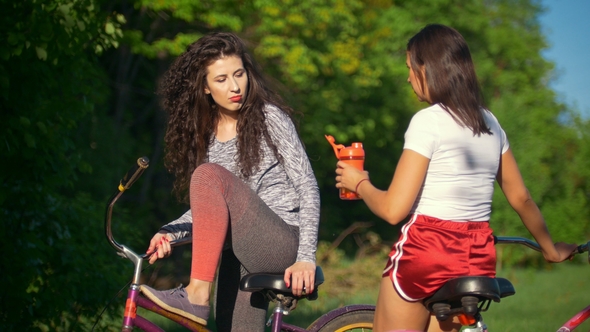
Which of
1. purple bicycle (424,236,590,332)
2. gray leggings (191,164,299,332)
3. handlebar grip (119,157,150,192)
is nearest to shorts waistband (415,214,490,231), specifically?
purple bicycle (424,236,590,332)

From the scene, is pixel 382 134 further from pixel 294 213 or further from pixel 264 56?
pixel 294 213

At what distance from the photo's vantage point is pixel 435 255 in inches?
108

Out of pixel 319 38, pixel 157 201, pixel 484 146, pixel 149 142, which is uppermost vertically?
pixel 319 38

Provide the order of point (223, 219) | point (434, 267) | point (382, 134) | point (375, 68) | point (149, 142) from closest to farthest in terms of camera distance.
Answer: point (434, 267), point (223, 219), point (149, 142), point (375, 68), point (382, 134)

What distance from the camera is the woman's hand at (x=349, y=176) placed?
2.92 meters

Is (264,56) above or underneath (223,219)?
above

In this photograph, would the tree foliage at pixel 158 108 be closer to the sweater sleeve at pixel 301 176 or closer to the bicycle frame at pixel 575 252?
the sweater sleeve at pixel 301 176

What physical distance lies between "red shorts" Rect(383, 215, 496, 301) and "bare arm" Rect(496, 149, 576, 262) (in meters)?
0.33

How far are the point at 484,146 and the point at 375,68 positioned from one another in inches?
637

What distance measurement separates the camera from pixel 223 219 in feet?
9.82

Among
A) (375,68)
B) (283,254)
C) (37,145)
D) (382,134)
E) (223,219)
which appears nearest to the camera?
(223,219)

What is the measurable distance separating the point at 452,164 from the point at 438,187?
0.32 ft

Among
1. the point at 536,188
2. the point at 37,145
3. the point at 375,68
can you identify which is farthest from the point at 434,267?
the point at 375,68

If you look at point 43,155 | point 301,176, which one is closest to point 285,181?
point 301,176
